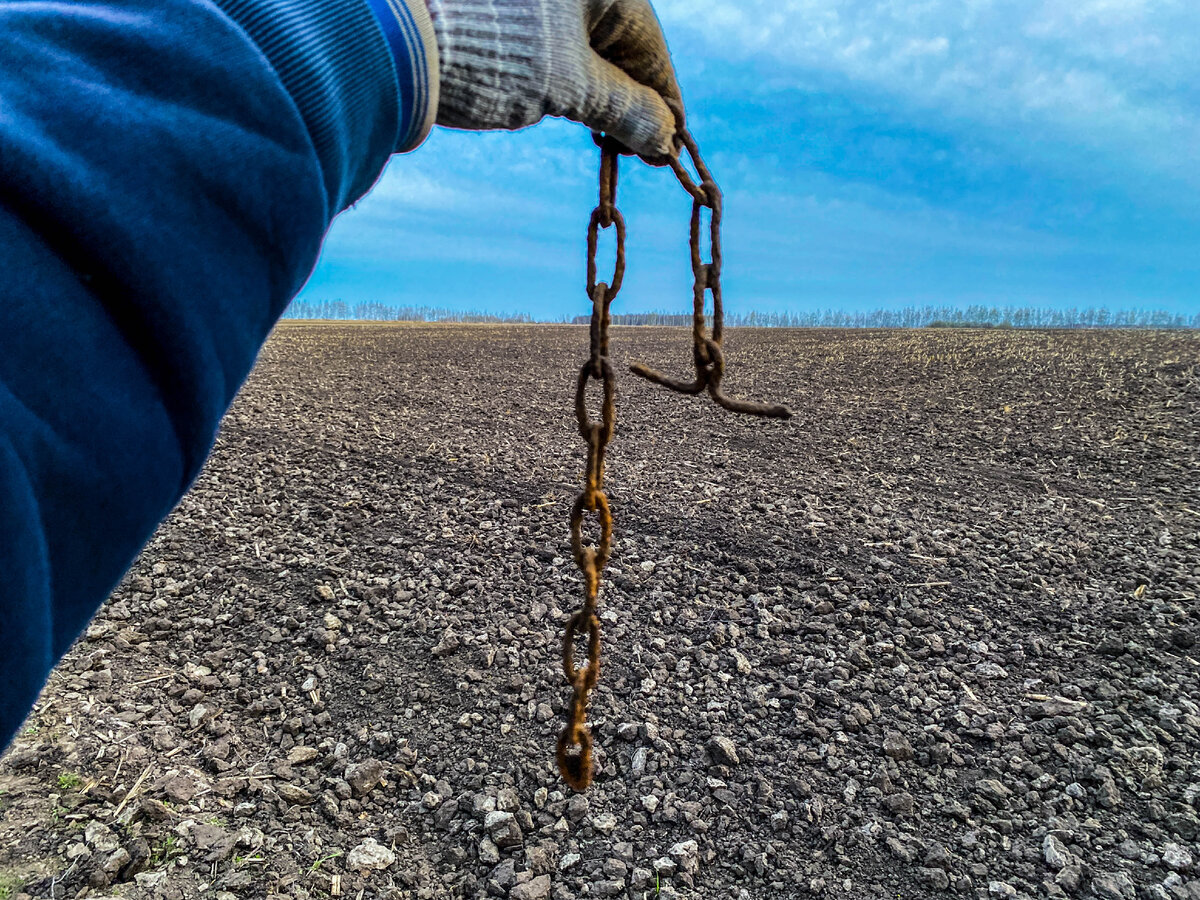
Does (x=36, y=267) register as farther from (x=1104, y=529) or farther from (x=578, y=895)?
(x=1104, y=529)

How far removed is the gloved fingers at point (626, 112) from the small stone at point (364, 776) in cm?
285

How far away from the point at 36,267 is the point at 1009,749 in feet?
12.7

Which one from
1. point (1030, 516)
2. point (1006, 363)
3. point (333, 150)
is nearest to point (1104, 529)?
point (1030, 516)

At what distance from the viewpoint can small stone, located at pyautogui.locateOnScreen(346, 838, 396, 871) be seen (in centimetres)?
280

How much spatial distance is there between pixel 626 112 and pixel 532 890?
260 centimetres

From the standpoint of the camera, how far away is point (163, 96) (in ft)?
2.60

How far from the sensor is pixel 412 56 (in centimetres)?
101

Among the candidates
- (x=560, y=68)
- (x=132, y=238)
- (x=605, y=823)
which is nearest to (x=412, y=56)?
(x=560, y=68)

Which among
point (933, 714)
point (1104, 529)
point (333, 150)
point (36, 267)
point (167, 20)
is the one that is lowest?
point (933, 714)

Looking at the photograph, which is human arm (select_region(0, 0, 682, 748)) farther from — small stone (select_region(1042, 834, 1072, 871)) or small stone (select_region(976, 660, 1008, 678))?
small stone (select_region(976, 660, 1008, 678))

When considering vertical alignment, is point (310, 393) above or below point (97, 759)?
above

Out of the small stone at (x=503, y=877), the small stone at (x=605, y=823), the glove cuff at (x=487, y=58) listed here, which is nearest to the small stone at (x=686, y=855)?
the small stone at (x=605, y=823)

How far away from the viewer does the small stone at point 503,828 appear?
9.41 feet

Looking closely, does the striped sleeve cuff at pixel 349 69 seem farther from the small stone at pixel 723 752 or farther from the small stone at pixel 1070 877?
the small stone at pixel 1070 877
